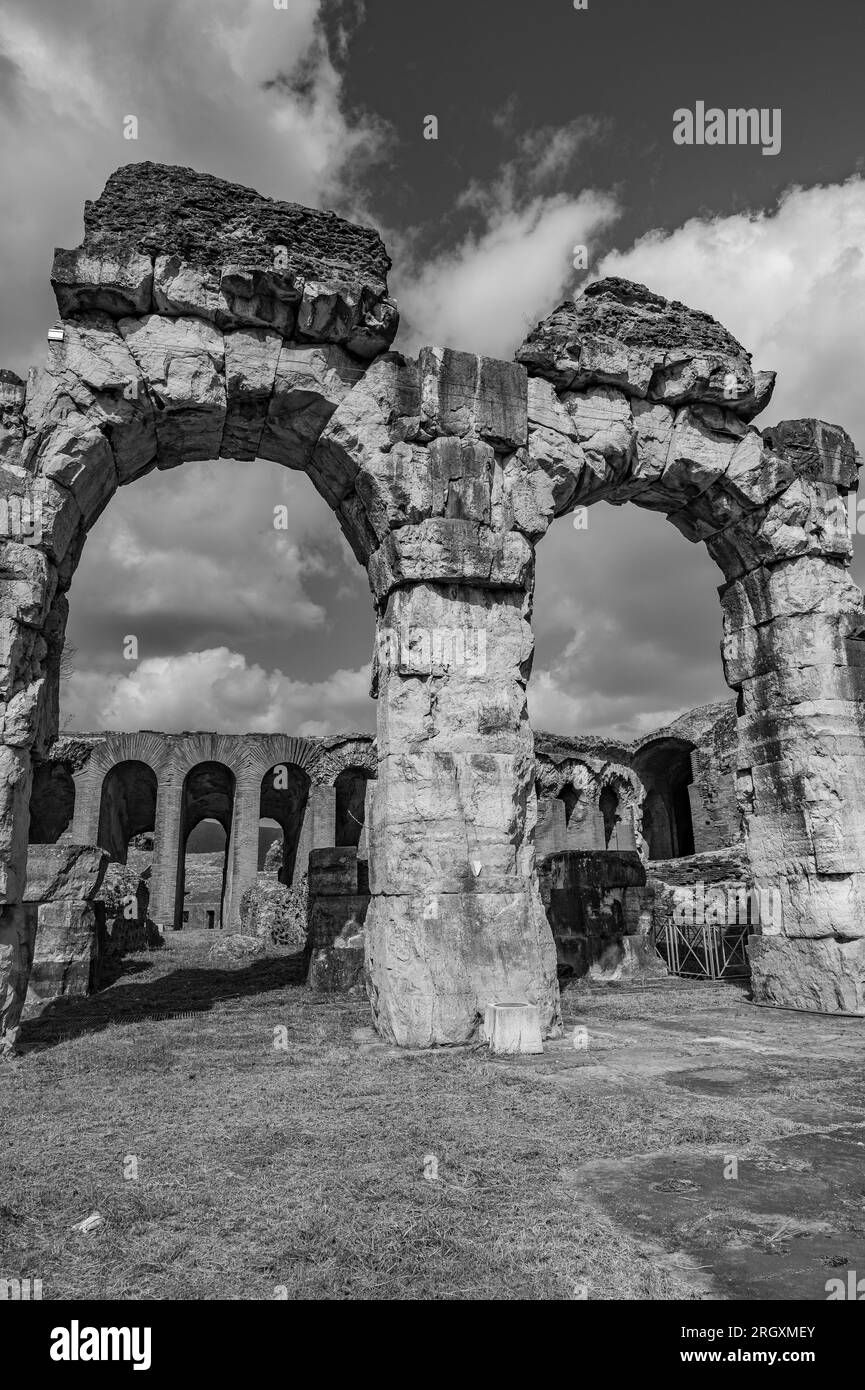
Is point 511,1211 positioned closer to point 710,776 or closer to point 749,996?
point 749,996

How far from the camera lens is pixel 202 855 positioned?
120 ft

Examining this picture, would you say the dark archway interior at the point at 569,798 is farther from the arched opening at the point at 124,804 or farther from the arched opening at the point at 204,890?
the arched opening at the point at 124,804

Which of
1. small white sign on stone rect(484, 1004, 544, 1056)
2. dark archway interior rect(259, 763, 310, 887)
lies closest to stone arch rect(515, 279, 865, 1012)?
small white sign on stone rect(484, 1004, 544, 1056)

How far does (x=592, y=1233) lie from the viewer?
2.65 metres

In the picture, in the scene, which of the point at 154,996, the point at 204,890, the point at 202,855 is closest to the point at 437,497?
the point at 154,996

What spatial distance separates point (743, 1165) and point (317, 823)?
23.2 metres

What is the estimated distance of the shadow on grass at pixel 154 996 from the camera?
679 centimetres

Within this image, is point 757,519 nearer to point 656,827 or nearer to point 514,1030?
point 514,1030

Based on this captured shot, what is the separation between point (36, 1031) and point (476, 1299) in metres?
5.59

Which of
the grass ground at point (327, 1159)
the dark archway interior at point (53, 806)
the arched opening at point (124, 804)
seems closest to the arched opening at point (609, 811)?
the arched opening at point (124, 804)

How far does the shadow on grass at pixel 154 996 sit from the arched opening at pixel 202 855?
517 inches

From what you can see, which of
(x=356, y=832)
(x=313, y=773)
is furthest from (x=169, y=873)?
(x=356, y=832)

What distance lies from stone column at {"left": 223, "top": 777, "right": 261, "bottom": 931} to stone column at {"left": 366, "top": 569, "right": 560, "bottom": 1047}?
61.6 feet

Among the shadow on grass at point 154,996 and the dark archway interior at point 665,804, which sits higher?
the dark archway interior at point 665,804
